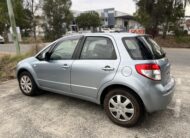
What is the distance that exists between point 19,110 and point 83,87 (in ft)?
4.99

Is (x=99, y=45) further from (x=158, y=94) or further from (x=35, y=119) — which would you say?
(x=35, y=119)

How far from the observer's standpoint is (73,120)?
3.67 m

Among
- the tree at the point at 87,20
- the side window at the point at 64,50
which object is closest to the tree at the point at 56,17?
the side window at the point at 64,50

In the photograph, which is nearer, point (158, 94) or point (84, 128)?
point (158, 94)

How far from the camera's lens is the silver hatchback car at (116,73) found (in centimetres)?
310

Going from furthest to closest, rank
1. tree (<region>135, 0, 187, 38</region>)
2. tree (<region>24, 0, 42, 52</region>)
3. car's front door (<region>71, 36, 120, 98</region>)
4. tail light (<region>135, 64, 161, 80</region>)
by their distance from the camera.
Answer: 1. tree (<region>24, 0, 42, 52</region>)
2. tree (<region>135, 0, 187, 38</region>)
3. car's front door (<region>71, 36, 120, 98</region>)
4. tail light (<region>135, 64, 161, 80</region>)

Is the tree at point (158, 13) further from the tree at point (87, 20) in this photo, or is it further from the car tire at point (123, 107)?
the tree at point (87, 20)

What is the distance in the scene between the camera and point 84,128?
133 inches

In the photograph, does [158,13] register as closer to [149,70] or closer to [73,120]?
[149,70]

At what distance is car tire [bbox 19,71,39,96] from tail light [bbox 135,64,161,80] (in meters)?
2.76

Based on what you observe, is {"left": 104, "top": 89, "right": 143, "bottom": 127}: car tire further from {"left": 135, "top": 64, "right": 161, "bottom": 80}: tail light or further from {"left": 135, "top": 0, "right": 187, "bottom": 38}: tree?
{"left": 135, "top": 0, "right": 187, "bottom": 38}: tree

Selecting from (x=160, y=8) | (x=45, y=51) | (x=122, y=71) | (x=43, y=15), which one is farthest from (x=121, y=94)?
(x=43, y=15)

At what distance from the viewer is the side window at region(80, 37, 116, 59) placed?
3434 mm

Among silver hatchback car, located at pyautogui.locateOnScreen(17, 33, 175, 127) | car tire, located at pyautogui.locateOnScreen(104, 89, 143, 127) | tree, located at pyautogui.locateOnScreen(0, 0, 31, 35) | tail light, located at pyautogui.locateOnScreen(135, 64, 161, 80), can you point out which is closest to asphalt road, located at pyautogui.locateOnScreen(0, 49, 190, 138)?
car tire, located at pyautogui.locateOnScreen(104, 89, 143, 127)
